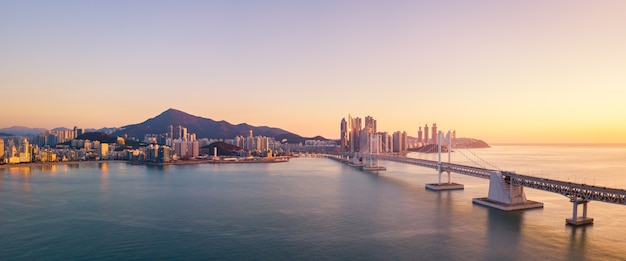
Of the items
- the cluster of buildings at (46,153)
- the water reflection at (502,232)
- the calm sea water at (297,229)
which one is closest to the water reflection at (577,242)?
the calm sea water at (297,229)

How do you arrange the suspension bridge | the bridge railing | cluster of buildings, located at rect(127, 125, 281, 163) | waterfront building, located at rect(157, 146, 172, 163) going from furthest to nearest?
cluster of buildings, located at rect(127, 125, 281, 163) → waterfront building, located at rect(157, 146, 172, 163) → the suspension bridge → the bridge railing

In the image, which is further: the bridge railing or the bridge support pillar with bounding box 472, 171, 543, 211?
the bridge support pillar with bounding box 472, 171, 543, 211

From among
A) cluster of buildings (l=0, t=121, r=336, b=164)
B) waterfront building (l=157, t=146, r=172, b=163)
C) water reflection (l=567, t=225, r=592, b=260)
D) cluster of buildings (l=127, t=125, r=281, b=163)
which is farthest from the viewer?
cluster of buildings (l=127, t=125, r=281, b=163)

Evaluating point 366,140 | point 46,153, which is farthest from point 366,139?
point 46,153

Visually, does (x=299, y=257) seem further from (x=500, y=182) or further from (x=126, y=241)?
(x=500, y=182)

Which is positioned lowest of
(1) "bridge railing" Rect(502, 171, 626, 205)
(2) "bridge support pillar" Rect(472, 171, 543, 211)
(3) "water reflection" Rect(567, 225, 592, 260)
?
(3) "water reflection" Rect(567, 225, 592, 260)

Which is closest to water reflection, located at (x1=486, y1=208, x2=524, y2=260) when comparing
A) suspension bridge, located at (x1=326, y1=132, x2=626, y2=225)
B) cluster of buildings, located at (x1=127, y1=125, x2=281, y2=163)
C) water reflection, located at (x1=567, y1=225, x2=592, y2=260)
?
suspension bridge, located at (x1=326, y1=132, x2=626, y2=225)

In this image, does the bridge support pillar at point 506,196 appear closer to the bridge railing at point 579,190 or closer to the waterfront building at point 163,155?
the bridge railing at point 579,190

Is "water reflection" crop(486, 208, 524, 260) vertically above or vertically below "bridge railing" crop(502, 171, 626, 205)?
below

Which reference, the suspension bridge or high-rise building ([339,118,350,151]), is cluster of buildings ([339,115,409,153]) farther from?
the suspension bridge

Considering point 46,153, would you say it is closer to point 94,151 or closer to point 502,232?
point 94,151

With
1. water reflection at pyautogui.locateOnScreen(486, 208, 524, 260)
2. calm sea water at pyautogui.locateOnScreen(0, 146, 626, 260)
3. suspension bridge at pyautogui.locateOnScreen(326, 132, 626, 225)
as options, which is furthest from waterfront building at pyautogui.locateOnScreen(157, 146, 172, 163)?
water reflection at pyautogui.locateOnScreen(486, 208, 524, 260)

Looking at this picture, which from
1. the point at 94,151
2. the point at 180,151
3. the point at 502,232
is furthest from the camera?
the point at 94,151
